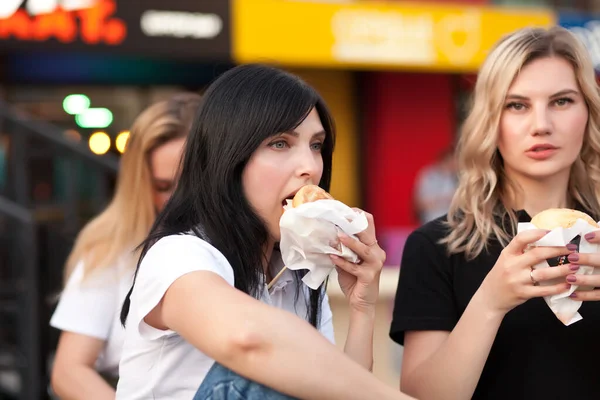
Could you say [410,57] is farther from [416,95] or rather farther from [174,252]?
[174,252]

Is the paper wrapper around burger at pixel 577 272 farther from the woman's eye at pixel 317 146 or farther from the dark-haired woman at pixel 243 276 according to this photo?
the woman's eye at pixel 317 146

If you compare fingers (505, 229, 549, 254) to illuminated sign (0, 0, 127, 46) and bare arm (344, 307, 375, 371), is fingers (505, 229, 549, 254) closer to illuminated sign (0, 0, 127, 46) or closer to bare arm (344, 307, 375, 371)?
bare arm (344, 307, 375, 371)

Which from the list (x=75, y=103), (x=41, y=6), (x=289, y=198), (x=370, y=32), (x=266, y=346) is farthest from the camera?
(x=370, y=32)

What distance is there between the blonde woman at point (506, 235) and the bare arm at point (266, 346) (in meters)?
0.65

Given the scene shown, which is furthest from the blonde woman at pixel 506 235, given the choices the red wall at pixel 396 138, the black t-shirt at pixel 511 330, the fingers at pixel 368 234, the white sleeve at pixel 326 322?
the red wall at pixel 396 138

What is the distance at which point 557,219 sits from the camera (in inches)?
101

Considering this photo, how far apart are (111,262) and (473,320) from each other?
154cm

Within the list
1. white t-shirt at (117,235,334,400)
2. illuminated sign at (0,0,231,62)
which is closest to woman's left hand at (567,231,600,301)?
white t-shirt at (117,235,334,400)

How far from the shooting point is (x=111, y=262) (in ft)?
11.6

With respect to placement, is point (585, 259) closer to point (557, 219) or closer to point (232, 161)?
point (557, 219)

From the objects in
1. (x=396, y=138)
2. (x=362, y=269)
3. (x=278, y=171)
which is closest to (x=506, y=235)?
(x=362, y=269)

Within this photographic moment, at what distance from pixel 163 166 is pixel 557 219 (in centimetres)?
168

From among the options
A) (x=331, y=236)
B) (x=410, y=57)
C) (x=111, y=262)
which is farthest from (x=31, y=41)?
(x=331, y=236)

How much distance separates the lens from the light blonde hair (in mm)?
3605
